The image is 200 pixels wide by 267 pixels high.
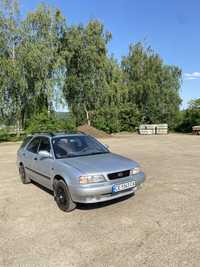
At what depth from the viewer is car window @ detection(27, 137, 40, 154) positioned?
22.7 feet

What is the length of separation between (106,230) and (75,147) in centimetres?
236

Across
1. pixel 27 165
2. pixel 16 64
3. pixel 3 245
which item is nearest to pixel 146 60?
pixel 16 64

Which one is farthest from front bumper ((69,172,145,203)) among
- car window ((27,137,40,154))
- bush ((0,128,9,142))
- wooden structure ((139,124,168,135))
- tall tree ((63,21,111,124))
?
wooden structure ((139,124,168,135))

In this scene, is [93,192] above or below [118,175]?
below

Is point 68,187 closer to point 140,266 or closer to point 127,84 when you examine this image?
point 140,266

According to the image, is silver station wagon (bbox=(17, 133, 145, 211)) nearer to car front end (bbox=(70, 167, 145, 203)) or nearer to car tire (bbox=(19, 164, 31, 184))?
car front end (bbox=(70, 167, 145, 203))

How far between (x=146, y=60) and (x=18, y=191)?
30571mm

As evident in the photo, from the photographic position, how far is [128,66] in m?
34.5

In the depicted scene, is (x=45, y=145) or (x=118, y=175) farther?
(x=45, y=145)

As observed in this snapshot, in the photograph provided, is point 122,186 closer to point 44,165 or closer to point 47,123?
point 44,165

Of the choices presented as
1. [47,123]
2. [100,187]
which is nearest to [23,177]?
[100,187]

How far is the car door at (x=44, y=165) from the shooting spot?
18.9ft

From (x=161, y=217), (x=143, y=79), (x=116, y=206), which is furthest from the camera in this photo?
(x=143, y=79)

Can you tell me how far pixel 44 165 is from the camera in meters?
5.95
